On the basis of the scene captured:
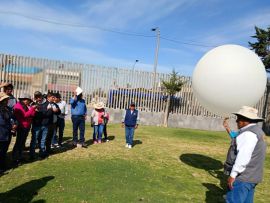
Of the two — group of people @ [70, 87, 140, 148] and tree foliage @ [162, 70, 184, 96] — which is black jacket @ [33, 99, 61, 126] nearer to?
group of people @ [70, 87, 140, 148]

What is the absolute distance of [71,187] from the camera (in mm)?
6441

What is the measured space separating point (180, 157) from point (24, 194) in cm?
526

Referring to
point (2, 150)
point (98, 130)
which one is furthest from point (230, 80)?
point (98, 130)

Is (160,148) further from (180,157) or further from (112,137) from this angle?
(112,137)

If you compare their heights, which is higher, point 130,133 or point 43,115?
point 43,115

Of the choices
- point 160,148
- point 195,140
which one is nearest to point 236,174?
point 160,148

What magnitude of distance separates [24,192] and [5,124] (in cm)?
158

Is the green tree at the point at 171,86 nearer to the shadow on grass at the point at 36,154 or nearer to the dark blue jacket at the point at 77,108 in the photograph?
the shadow on grass at the point at 36,154

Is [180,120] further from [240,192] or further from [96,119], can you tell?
[240,192]

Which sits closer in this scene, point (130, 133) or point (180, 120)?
point (130, 133)

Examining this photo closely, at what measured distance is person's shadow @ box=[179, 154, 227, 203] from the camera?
6655mm

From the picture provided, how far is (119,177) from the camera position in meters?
7.33

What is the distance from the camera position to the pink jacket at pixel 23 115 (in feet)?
25.6

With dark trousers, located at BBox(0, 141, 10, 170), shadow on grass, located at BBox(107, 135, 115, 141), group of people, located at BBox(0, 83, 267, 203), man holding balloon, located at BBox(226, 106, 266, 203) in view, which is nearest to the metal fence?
shadow on grass, located at BBox(107, 135, 115, 141)
